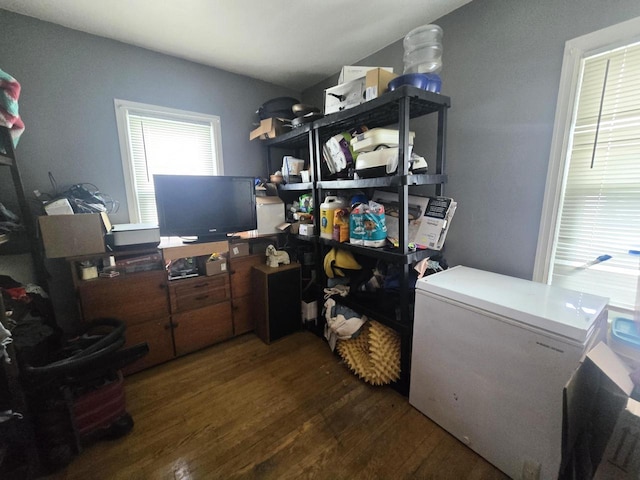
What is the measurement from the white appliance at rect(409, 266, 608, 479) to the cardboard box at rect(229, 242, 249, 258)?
1.45 m

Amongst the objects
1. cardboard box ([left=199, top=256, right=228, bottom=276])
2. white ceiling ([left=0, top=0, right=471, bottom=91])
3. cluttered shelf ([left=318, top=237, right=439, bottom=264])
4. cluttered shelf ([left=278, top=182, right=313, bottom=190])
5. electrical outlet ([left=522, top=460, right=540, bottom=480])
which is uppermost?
white ceiling ([left=0, top=0, right=471, bottom=91])

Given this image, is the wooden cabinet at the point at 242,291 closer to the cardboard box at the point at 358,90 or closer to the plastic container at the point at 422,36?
the cardboard box at the point at 358,90

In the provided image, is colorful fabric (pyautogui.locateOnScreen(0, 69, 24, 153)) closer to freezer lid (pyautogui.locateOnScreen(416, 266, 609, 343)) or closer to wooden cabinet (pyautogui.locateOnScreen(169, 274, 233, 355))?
wooden cabinet (pyautogui.locateOnScreen(169, 274, 233, 355))

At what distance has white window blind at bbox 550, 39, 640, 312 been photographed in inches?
44.6

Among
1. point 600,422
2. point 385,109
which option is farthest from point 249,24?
point 600,422

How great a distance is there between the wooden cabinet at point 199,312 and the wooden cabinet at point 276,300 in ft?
0.80

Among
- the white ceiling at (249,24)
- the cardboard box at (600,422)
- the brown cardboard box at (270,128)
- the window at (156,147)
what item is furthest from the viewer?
the brown cardboard box at (270,128)

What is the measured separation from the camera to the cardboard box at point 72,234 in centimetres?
144

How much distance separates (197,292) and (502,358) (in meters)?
1.95

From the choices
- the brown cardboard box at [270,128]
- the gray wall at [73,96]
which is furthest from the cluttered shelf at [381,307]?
the gray wall at [73,96]

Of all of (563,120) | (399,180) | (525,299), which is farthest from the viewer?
(399,180)

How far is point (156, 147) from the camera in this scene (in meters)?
2.12

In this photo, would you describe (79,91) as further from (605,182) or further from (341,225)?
(605,182)

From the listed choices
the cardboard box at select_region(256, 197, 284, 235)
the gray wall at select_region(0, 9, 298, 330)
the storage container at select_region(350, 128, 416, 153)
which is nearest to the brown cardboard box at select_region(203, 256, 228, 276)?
the cardboard box at select_region(256, 197, 284, 235)
